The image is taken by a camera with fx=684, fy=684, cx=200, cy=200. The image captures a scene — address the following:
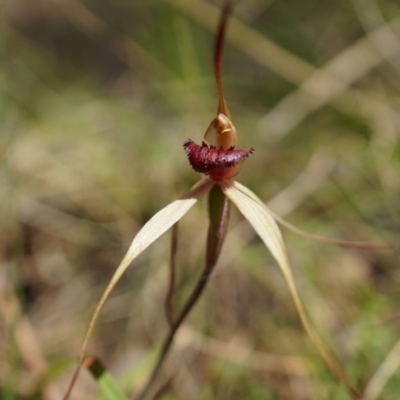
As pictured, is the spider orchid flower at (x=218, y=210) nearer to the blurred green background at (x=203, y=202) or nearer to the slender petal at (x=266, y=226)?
the slender petal at (x=266, y=226)

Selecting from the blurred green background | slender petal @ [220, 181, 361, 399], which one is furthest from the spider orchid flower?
the blurred green background

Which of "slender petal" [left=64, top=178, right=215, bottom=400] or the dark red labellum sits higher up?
the dark red labellum

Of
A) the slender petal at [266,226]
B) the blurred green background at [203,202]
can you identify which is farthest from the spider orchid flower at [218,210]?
the blurred green background at [203,202]

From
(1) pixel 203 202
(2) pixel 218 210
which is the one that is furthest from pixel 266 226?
(1) pixel 203 202

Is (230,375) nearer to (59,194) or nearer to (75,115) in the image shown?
(59,194)

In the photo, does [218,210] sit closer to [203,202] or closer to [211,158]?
[211,158]

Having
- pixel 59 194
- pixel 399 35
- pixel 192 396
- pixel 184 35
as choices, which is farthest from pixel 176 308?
pixel 399 35

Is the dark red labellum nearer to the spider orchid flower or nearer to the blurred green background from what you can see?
the spider orchid flower
